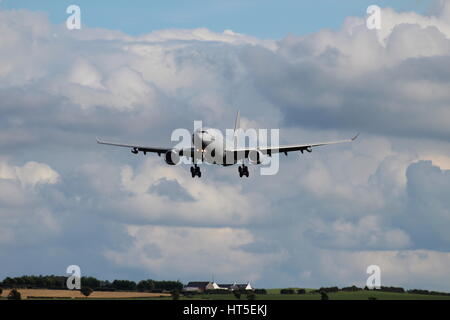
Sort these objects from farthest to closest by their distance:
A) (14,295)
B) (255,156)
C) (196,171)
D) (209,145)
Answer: (196,171), (255,156), (14,295), (209,145)

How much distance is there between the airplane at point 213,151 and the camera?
547ft

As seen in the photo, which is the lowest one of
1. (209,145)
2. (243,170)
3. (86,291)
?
(86,291)

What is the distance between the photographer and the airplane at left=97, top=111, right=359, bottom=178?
547ft

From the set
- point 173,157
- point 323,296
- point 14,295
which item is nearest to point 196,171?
point 173,157

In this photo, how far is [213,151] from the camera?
168 metres

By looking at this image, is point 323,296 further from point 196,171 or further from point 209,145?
point 209,145

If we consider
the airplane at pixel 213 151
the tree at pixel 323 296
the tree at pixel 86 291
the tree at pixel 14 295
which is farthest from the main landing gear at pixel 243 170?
the tree at pixel 14 295

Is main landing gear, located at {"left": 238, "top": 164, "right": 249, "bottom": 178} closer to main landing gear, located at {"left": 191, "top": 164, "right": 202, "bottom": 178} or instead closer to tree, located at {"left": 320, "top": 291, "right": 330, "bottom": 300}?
main landing gear, located at {"left": 191, "top": 164, "right": 202, "bottom": 178}

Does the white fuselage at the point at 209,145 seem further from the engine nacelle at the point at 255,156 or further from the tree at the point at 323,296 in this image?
the tree at the point at 323,296

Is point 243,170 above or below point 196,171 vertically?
above
